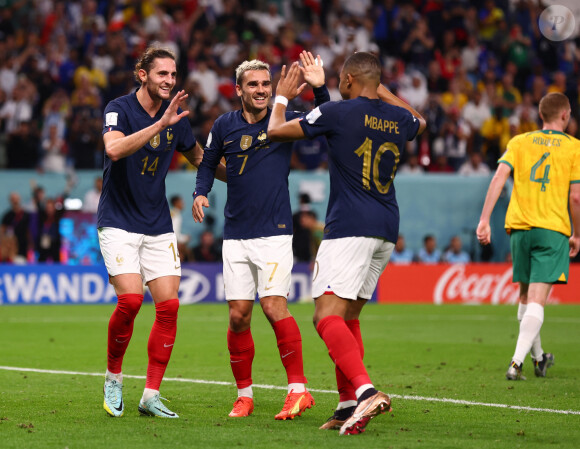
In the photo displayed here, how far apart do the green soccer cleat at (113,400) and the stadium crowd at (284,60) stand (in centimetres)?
1312

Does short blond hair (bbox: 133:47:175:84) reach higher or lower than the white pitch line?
higher

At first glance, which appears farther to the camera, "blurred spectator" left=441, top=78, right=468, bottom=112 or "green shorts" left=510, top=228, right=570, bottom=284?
"blurred spectator" left=441, top=78, right=468, bottom=112

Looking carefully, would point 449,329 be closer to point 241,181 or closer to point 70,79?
point 241,181

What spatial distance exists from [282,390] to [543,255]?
2793 millimetres

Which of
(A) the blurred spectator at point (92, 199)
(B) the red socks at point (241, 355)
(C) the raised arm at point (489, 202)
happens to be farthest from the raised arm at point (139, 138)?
(A) the blurred spectator at point (92, 199)

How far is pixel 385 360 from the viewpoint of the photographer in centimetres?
1040

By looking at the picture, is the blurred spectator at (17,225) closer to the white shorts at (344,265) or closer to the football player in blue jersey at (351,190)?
the football player in blue jersey at (351,190)

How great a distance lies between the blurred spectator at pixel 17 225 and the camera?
738 inches

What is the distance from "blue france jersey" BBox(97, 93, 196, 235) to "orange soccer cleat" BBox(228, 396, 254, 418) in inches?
54.6

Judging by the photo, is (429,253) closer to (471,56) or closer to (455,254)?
(455,254)

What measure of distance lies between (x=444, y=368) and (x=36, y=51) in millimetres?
14793

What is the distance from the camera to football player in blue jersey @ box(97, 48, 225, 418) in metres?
6.80

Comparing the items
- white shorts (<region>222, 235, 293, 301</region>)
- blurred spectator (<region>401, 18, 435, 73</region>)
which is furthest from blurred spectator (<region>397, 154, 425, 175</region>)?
white shorts (<region>222, 235, 293, 301</region>)

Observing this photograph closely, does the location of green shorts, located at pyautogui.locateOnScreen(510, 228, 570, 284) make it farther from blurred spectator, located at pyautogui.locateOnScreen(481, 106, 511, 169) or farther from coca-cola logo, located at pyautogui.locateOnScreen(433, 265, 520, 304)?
blurred spectator, located at pyautogui.locateOnScreen(481, 106, 511, 169)
